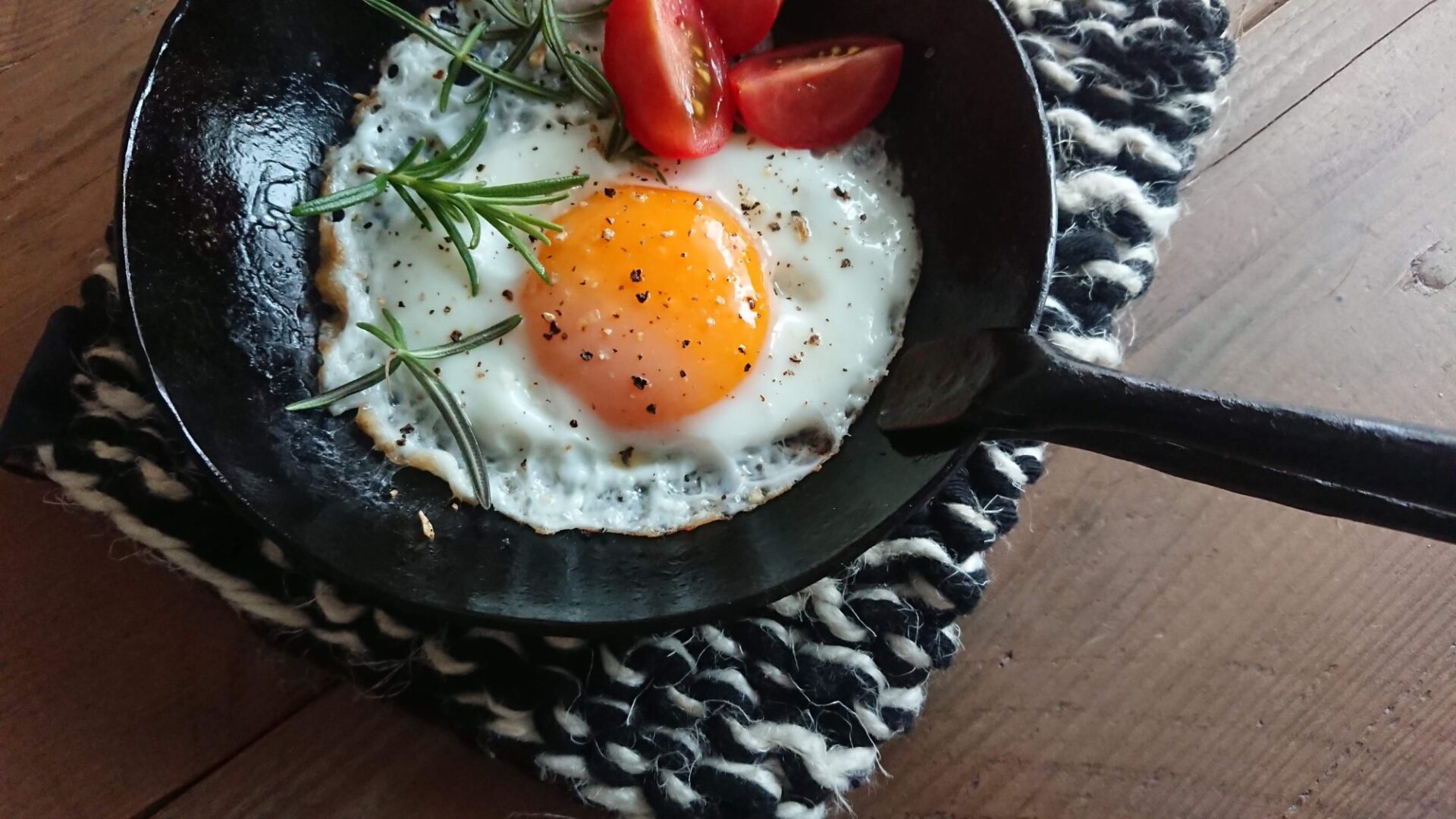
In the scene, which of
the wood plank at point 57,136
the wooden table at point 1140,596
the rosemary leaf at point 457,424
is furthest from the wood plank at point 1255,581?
the wood plank at point 57,136

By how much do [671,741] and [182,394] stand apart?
1.64 ft

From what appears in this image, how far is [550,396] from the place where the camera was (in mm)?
942

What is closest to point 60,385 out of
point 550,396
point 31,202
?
point 31,202

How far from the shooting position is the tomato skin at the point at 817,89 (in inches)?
37.3

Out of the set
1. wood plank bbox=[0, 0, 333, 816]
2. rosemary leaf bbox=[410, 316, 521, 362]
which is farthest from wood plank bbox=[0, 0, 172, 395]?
rosemary leaf bbox=[410, 316, 521, 362]

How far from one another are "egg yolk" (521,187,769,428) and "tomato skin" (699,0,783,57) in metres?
0.19

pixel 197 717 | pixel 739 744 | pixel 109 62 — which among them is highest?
pixel 109 62

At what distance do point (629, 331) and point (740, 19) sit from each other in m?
0.32

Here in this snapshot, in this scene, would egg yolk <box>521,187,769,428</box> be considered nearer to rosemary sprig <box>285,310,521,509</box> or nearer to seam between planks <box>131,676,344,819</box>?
rosemary sprig <box>285,310,521,509</box>

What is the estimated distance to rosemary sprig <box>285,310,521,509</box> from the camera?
2.85 feet

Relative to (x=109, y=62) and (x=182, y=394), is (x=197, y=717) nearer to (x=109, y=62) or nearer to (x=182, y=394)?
(x=182, y=394)

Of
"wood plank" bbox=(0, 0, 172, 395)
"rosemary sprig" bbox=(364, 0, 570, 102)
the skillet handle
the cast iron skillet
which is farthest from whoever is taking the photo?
"wood plank" bbox=(0, 0, 172, 395)

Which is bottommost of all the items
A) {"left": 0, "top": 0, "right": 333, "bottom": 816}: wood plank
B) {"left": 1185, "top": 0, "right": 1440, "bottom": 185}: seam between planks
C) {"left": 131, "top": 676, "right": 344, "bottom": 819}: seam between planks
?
{"left": 131, "top": 676, "right": 344, "bottom": 819}: seam between planks

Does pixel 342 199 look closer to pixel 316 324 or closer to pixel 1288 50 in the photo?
pixel 316 324
